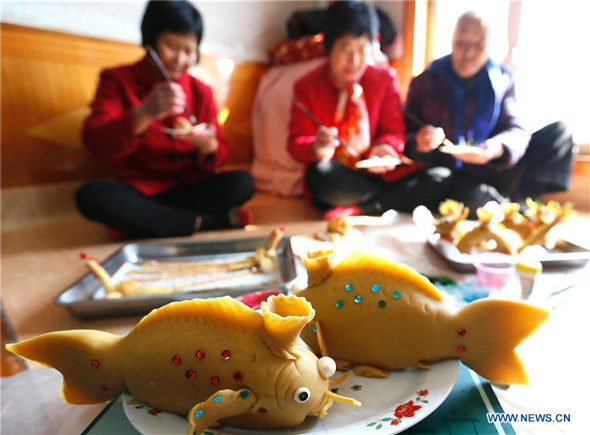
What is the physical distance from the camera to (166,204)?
1.08 meters

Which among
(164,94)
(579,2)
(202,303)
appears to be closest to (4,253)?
(164,94)

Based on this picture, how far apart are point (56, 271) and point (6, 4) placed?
2.52 ft

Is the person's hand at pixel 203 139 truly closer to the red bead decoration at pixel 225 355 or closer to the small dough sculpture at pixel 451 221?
the small dough sculpture at pixel 451 221

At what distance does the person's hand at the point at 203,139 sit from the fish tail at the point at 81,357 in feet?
2.45

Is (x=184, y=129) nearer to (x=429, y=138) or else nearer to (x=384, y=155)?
(x=384, y=155)

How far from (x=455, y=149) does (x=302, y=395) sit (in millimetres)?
365

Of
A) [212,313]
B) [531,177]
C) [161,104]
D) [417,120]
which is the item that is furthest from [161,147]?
[531,177]

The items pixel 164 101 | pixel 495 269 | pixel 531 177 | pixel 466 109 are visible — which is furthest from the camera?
pixel 531 177

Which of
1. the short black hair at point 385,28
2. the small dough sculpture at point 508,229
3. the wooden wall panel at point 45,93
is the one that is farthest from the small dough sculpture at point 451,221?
the wooden wall panel at point 45,93

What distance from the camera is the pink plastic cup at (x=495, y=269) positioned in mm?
580

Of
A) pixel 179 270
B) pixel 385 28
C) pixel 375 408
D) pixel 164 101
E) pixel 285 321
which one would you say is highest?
pixel 385 28

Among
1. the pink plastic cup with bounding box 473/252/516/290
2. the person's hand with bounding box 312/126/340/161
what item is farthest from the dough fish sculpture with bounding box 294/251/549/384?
the person's hand with bounding box 312/126/340/161

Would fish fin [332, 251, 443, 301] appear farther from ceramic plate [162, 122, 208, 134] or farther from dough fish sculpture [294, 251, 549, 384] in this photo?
ceramic plate [162, 122, 208, 134]

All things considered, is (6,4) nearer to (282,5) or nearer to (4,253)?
(4,253)
